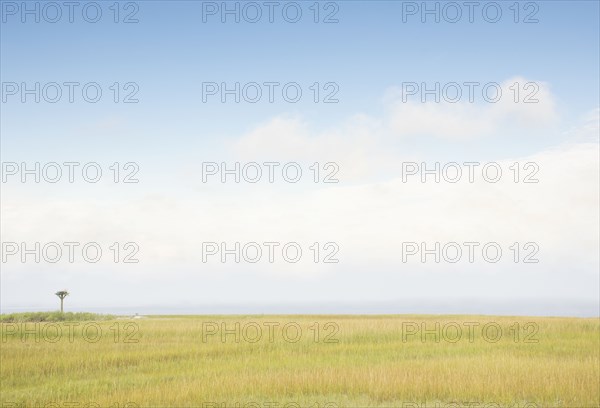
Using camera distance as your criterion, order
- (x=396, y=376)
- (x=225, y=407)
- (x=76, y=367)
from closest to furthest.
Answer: (x=225, y=407), (x=396, y=376), (x=76, y=367)

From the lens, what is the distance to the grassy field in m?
12.2

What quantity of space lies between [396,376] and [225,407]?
4.83m

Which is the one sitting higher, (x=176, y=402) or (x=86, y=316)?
(x=176, y=402)

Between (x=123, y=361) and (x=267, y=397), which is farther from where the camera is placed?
(x=123, y=361)

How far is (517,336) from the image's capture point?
1029 inches

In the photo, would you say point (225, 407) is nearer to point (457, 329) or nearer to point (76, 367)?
point (76, 367)

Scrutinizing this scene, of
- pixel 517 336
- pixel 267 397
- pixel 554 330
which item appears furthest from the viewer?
pixel 554 330

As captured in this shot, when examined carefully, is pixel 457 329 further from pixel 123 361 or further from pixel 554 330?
pixel 123 361

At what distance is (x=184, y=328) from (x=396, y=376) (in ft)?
61.0

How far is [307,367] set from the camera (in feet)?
54.5

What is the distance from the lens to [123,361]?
1916 centimetres

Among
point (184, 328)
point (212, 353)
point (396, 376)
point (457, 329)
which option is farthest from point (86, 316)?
point (396, 376)

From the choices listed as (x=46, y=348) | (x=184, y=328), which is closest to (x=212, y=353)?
(x=46, y=348)

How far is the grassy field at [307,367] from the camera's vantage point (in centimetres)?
1224
